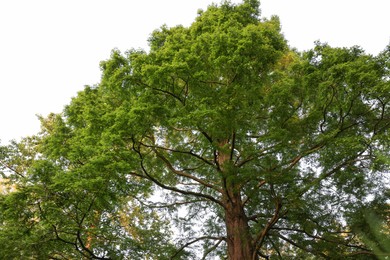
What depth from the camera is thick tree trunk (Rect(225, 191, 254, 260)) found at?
269 inches

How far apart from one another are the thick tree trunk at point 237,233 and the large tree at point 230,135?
3cm

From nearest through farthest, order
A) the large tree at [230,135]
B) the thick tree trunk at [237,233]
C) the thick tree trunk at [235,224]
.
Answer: the large tree at [230,135] < the thick tree trunk at [235,224] < the thick tree trunk at [237,233]

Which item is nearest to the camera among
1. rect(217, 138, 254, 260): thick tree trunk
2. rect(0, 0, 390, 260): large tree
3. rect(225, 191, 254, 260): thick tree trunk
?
rect(0, 0, 390, 260): large tree

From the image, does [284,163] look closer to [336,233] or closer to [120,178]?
[336,233]

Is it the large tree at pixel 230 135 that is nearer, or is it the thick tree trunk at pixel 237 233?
the large tree at pixel 230 135

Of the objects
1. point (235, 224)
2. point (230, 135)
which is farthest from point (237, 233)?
point (230, 135)

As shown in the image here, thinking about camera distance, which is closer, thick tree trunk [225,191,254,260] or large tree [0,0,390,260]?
large tree [0,0,390,260]

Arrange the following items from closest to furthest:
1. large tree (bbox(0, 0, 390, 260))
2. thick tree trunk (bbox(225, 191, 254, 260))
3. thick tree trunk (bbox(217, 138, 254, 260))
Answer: large tree (bbox(0, 0, 390, 260))
thick tree trunk (bbox(217, 138, 254, 260))
thick tree trunk (bbox(225, 191, 254, 260))

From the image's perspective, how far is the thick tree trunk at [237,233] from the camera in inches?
269

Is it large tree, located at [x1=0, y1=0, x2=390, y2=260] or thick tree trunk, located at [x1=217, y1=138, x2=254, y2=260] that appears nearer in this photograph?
large tree, located at [x1=0, y1=0, x2=390, y2=260]

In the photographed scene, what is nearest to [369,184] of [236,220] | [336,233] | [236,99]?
[336,233]

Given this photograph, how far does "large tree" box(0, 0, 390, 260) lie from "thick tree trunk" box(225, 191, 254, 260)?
0.08ft

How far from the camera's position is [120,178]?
530cm

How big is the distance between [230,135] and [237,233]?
7.90 feet
